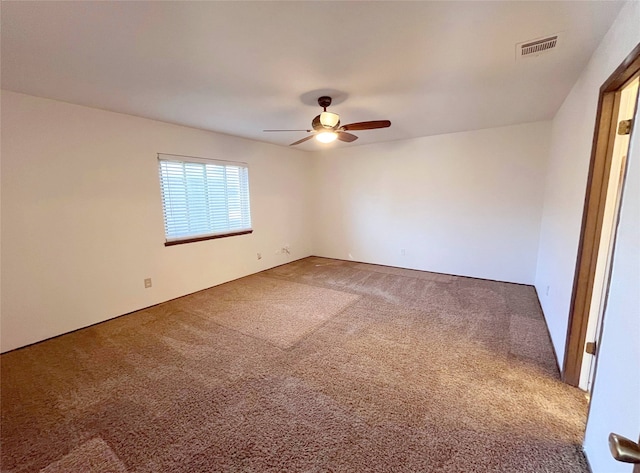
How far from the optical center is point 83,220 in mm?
2918

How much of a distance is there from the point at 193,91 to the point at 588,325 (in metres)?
3.67

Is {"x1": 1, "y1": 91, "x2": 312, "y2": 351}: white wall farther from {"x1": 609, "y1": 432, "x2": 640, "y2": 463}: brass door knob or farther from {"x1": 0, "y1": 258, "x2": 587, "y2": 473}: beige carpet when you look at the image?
{"x1": 609, "y1": 432, "x2": 640, "y2": 463}: brass door knob

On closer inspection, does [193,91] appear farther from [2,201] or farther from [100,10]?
[2,201]

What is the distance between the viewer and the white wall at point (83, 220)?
2527 mm

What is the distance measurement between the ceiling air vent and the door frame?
1.40 ft

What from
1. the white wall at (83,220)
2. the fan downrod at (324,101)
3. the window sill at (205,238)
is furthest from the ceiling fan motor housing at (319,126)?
the window sill at (205,238)

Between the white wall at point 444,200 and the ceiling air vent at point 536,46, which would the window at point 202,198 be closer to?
the white wall at point 444,200

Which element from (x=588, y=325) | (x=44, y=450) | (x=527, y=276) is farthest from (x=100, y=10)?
(x=527, y=276)

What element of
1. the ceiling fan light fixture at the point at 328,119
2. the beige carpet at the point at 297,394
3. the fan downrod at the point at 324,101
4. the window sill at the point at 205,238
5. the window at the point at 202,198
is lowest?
the beige carpet at the point at 297,394

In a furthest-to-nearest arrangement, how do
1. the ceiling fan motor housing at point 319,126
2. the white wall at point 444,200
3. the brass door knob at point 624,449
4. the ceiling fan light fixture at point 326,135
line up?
the white wall at point 444,200, the ceiling fan light fixture at point 326,135, the ceiling fan motor housing at point 319,126, the brass door knob at point 624,449

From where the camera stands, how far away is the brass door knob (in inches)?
22.2

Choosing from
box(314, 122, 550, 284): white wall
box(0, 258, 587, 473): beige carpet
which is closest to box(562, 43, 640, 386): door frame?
box(0, 258, 587, 473): beige carpet

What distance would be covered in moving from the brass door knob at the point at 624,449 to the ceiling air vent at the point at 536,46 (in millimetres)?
2213

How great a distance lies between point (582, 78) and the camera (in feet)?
7.33
